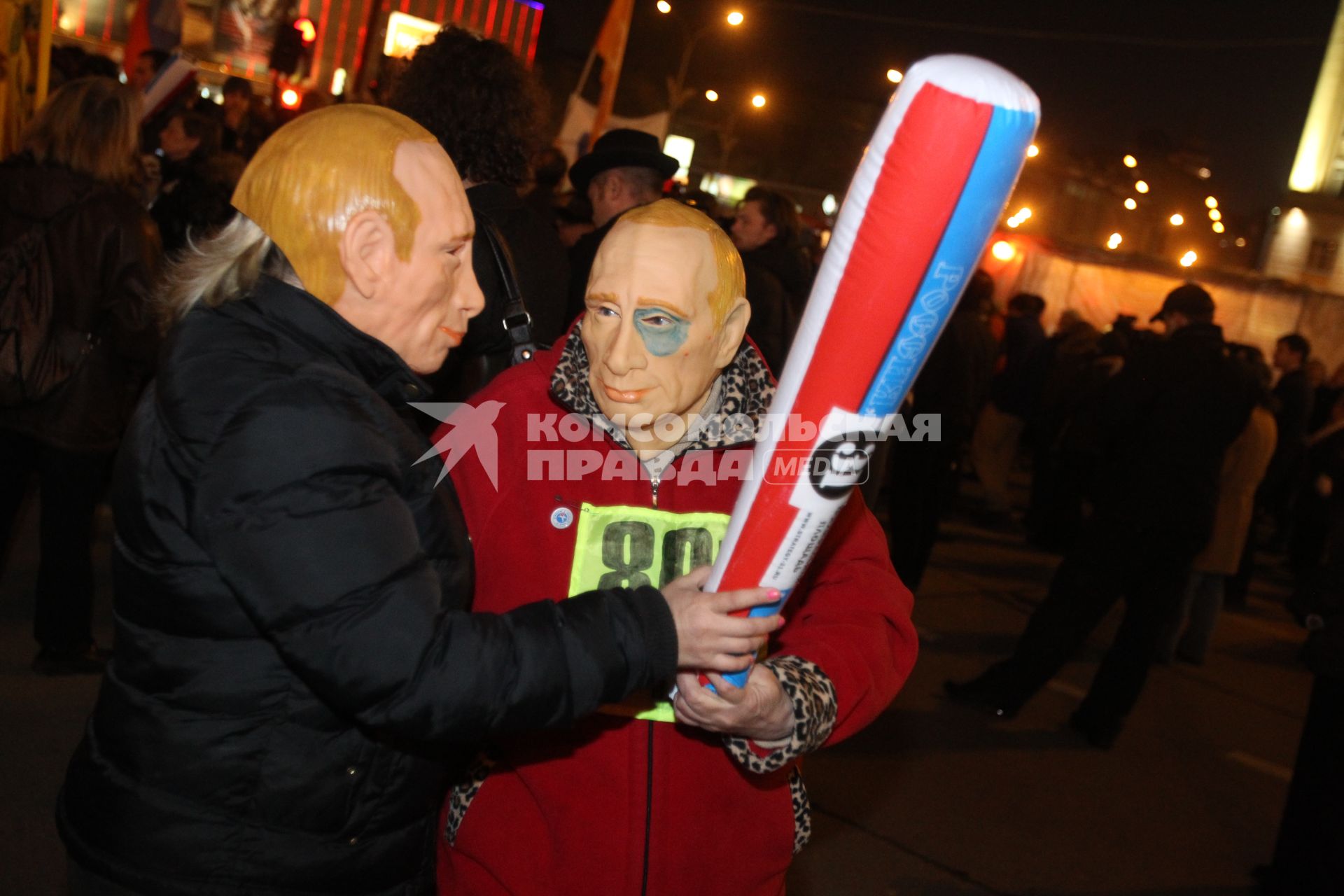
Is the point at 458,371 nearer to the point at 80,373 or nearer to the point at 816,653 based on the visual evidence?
the point at 816,653

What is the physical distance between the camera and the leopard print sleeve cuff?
1733 millimetres

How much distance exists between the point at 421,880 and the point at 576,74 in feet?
148

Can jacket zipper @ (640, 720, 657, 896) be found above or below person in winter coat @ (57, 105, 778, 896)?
below

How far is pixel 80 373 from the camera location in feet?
13.6

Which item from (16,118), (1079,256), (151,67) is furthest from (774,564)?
(1079,256)

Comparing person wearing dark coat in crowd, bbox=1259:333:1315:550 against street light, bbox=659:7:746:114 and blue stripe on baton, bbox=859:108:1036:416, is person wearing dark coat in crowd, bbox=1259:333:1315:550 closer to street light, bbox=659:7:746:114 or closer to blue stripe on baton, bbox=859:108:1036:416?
blue stripe on baton, bbox=859:108:1036:416

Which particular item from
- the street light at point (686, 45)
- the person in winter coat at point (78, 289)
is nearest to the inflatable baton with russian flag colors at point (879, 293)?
the person in winter coat at point (78, 289)

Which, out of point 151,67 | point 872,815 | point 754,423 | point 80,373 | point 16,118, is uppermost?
point 151,67

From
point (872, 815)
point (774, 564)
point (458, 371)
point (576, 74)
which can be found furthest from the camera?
point (576, 74)

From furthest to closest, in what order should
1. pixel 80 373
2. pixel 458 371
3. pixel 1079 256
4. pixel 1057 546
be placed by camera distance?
pixel 1079 256, pixel 1057 546, pixel 80 373, pixel 458 371

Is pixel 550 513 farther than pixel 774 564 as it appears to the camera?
Yes

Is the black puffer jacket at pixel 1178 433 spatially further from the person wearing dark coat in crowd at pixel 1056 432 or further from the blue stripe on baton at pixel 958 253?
the person wearing dark coat in crowd at pixel 1056 432

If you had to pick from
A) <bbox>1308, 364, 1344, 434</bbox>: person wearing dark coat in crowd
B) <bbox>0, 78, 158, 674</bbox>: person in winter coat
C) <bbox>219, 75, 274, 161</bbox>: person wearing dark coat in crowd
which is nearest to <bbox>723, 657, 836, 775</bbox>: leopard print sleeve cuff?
<bbox>0, 78, 158, 674</bbox>: person in winter coat

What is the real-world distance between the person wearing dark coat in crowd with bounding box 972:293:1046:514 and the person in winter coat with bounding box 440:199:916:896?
8.84 meters
